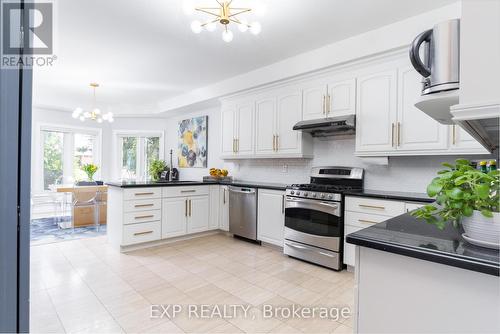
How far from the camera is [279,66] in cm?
383

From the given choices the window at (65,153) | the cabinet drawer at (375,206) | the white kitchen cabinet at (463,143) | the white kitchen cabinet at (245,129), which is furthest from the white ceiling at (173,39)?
the cabinet drawer at (375,206)

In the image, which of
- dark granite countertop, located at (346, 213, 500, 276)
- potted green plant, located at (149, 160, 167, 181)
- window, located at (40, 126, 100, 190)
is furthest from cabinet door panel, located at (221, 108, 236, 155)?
window, located at (40, 126, 100, 190)

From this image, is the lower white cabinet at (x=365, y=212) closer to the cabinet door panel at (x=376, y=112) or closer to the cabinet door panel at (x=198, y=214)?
the cabinet door panel at (x=376, y=112)

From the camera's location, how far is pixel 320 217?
313 cm

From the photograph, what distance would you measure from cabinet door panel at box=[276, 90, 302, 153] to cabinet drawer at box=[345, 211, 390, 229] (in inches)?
44.9

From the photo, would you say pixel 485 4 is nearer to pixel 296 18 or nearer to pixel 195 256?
pixel 296 18

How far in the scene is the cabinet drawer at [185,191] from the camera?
13.0ft

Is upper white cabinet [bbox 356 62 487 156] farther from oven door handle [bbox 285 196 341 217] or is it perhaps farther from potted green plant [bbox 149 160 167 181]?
potted green plant [bbox 149 160 167 181]

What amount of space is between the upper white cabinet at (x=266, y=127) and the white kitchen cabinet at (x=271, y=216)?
1.92ft

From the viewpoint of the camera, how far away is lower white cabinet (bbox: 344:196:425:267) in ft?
8.56

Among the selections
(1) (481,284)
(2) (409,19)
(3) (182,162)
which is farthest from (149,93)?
(1) (481,284)

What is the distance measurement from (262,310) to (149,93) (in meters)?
4.80

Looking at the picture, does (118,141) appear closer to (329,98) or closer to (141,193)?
(141,193)

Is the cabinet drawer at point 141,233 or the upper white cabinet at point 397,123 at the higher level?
the upper white cabinet at point 397,123
